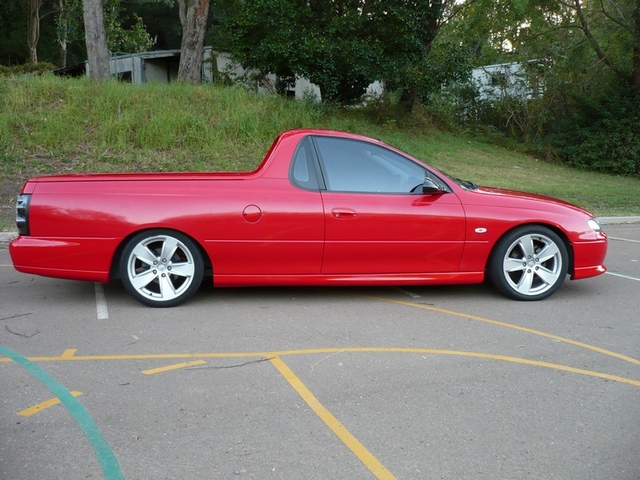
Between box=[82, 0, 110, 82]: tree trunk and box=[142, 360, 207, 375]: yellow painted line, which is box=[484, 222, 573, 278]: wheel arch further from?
box=[82, 0, 110, 82]: tree trunk

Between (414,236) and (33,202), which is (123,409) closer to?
(33,202)

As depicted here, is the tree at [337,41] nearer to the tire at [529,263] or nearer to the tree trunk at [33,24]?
the tire at [529,263]

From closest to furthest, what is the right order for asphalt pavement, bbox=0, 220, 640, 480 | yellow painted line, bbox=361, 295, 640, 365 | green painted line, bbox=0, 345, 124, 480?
green painted line, bbox=0, 345, 124, 480 < asphalt pavement, bbox=0, 220, 640, 480 < yellow painted line, bbox=361, 295, 640, 365

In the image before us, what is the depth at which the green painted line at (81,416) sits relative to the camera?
333 centimetres

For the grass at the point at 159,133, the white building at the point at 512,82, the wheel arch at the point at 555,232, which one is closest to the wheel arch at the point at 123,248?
the wheel arch at the point at 555,232

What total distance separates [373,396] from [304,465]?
94 centimetres

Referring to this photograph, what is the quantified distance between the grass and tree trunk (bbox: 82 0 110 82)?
1.65m

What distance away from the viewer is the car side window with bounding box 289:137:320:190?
629 centimetres

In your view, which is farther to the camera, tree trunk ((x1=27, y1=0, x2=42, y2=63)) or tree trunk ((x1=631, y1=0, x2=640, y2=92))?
tree trunk ((x1=27, y1=0, x2=42, y2=63))

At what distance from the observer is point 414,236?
6305 millimetres

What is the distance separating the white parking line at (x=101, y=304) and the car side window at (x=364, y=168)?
228 cm

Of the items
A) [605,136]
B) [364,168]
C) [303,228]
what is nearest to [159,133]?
[364,168]

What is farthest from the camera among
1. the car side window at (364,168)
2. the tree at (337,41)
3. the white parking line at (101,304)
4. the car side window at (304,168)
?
the tree at (337,41)

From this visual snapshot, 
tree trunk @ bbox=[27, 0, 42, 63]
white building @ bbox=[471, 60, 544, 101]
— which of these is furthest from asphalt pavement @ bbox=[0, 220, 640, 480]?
tree trunk @ bbox=[27, 0, 42, 63]
